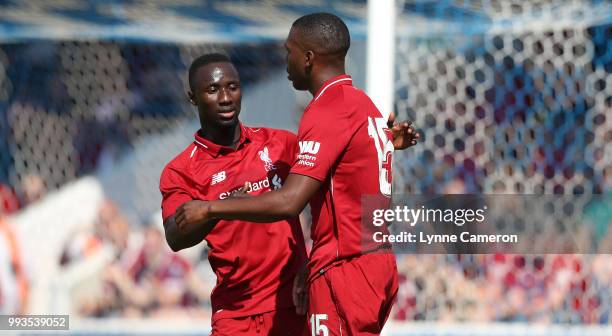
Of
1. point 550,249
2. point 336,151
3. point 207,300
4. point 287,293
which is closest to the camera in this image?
point 336,151

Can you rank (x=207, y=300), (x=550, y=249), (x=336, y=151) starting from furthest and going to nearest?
(x=207, y=300) → (x=550, y=249) → (x=336, y=151)

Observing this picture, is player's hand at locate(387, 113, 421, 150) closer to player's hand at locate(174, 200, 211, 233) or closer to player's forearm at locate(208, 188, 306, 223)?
player's forearm at locate(208, 188, 306, 223)

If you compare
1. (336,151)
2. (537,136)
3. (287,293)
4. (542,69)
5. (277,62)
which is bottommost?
(287,293)

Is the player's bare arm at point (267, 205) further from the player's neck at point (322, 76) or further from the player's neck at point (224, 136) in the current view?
the player's neck at point (224, 136)

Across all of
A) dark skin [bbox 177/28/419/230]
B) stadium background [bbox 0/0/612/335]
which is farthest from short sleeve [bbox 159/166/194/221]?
stadium background [bbox 0/0/612/335]

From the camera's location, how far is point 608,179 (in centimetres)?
550

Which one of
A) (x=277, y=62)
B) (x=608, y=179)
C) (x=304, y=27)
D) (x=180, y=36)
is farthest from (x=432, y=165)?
(x=304, y=27)

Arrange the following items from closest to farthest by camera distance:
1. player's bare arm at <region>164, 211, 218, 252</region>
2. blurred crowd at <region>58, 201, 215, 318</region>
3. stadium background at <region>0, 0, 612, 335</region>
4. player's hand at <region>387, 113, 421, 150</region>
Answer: player's bare arm at <region>164, 211, 218, 252</region> < player's hand at <region>387, 113, 421, 150</region> < stadium background at <region>0, 0, 612, 335</region> < blurred crowd at <region>58, 201, 215, 318</region>

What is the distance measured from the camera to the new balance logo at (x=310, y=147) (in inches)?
127

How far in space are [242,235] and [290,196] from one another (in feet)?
2.41

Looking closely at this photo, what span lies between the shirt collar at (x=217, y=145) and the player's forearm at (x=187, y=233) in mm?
386

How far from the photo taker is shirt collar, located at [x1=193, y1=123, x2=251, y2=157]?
399 centimetres

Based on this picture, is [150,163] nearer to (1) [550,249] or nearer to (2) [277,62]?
(2) [277,62]

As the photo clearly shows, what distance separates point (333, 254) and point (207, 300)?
3370mm
